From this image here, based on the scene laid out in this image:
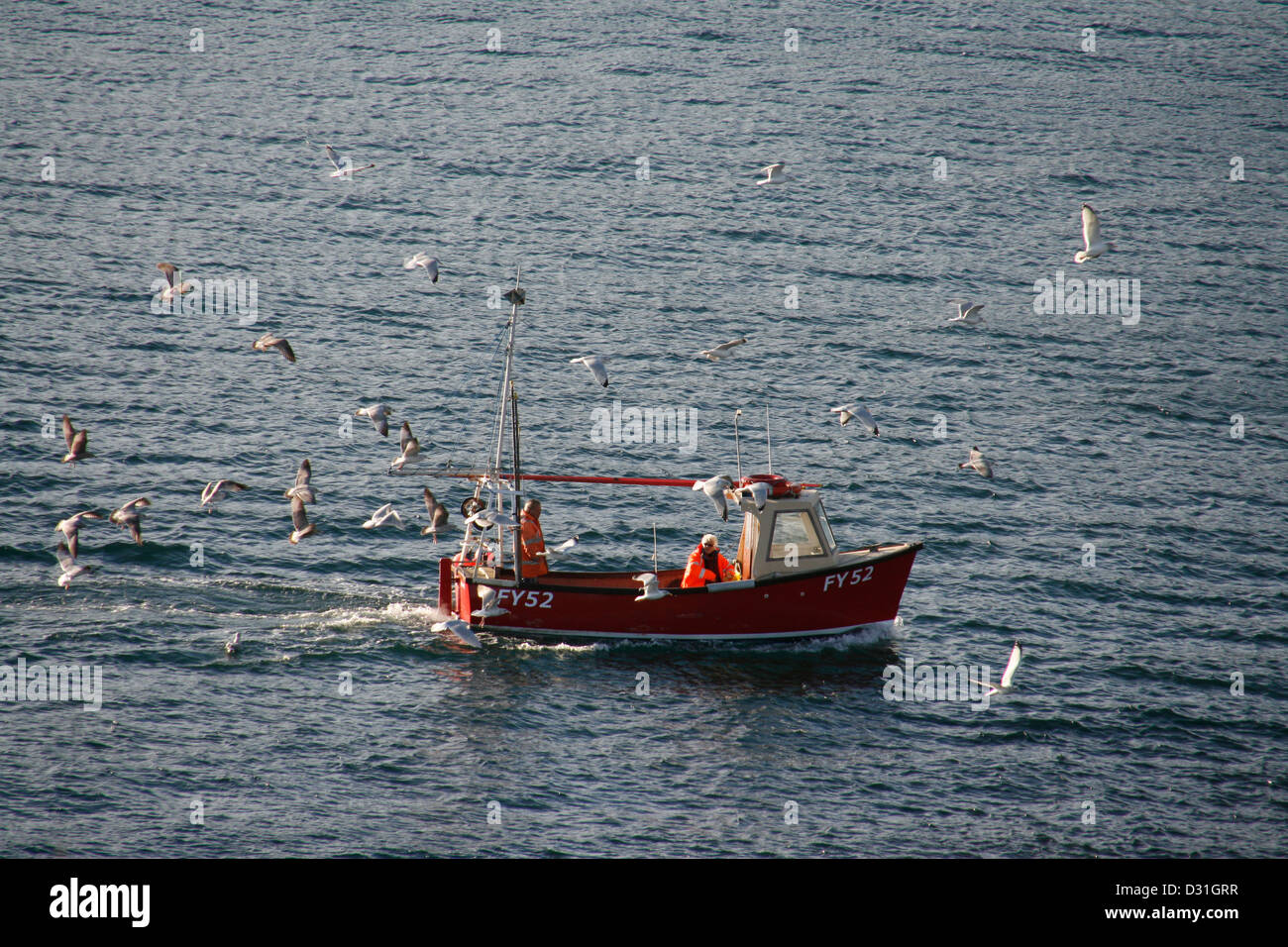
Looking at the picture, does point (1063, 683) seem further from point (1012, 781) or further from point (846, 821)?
point (846, 821)

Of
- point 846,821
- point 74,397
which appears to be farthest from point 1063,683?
point 74,397

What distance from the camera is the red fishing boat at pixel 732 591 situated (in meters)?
27.8

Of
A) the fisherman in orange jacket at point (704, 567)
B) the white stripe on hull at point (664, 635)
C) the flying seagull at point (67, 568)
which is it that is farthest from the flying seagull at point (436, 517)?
the flying seagull at point (67, 568)

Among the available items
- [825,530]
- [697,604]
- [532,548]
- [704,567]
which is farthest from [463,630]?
[825,530]

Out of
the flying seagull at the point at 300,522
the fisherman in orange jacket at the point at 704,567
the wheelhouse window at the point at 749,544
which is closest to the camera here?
the flying seagull at the point at 300,522

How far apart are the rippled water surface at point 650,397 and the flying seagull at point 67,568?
0.75m

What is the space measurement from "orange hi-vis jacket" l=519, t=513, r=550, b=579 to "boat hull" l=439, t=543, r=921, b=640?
1.20 ft

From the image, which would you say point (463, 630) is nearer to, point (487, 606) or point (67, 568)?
point (487, 606)

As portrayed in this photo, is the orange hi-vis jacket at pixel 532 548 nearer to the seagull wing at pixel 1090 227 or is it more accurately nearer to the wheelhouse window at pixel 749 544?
the wheelhouse window at pixel 749 544

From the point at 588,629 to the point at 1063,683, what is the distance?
33.3ft

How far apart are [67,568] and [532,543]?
10000 millimetres

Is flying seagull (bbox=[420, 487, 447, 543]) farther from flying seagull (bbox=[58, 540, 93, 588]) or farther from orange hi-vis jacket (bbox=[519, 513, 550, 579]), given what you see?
flying seagull (bbox=[58, 540, 93, 588])

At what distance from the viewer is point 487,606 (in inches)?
1082

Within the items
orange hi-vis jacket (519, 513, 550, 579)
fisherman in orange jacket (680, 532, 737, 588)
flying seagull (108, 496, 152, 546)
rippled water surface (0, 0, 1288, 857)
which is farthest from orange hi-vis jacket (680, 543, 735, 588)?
flying seagull (108, 496, 152, 546)
